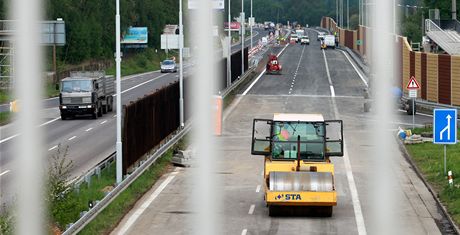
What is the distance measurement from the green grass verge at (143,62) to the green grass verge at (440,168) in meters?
80.4

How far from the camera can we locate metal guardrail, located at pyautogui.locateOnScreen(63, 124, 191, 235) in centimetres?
2191

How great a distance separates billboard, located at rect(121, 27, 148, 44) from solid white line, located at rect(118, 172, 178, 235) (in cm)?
9392

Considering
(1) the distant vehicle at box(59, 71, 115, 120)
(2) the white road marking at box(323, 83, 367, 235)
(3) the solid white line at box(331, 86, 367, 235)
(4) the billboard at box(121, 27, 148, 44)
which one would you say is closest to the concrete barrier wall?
(1) the distant vehicle at box(59, 71, 115, 120)

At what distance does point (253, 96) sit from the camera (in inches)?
2810

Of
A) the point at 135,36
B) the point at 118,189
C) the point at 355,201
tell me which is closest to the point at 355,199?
the point at 355,201

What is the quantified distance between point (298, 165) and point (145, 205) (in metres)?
5.89

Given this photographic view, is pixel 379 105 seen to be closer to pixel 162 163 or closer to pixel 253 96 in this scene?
pixel 162 163

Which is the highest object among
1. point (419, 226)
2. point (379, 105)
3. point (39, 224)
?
point (379, 105)

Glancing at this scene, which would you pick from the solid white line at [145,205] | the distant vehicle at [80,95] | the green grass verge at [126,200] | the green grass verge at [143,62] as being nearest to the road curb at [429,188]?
the solid white line at [145,205]

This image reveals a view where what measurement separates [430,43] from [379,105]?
85.5 metres

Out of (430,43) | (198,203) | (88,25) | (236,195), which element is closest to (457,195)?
(236,195)

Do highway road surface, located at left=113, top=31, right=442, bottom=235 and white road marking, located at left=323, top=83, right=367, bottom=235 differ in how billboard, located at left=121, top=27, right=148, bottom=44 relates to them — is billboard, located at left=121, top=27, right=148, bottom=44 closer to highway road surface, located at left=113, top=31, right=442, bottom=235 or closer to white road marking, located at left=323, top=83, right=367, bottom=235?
highway road surface, located at left=113, top=31, right=442, bottom=235

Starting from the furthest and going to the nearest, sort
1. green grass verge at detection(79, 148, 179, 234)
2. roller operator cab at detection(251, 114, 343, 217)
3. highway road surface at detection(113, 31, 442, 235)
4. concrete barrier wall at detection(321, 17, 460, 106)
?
concrete barrier wall at detection(321, 17, 460, 106)
roller operator cab at detection(251, 114, 343, 217)
highway road surface at detection(113, 31, 442, 235)
green grass verge at detection(79, 148, 179, 234)

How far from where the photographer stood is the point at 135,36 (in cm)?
13088
